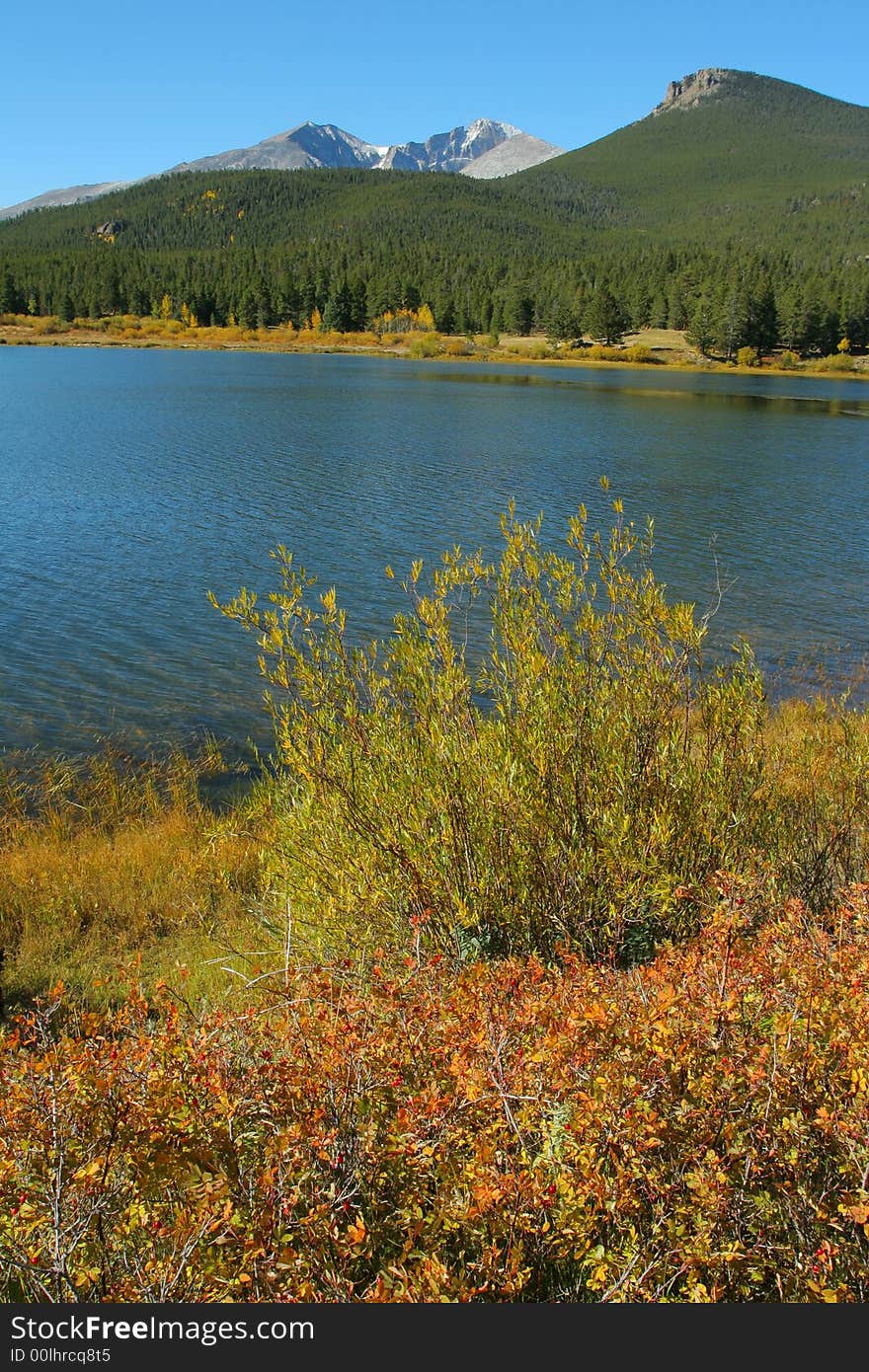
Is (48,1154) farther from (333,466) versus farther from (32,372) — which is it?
(32,372)

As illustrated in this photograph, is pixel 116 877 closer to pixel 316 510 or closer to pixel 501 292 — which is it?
pixel 316 510

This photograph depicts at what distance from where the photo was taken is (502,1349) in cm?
238

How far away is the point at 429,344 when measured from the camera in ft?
401

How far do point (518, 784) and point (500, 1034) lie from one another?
2.77m

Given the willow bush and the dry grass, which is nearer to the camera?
the willow bush

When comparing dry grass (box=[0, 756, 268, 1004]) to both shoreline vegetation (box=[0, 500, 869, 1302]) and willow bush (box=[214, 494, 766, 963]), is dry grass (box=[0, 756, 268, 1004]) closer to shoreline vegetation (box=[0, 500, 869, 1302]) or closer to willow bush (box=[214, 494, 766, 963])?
shoreline vegetation (box=[0, 500, 869, 1302])

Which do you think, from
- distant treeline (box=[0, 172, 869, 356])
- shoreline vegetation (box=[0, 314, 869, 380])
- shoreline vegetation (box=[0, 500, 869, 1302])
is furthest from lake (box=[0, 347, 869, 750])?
distant treeline (box=[0, 172, 869, 356])

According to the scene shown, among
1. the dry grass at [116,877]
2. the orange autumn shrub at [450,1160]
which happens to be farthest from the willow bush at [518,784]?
the orange autumn shrub at [450,1160]

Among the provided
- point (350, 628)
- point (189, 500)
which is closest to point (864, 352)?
point (189, 500)

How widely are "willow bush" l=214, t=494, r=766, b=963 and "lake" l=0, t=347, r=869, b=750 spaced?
8712 mm

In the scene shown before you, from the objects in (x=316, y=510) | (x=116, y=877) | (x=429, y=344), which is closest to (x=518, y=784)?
(x=116, y=877)

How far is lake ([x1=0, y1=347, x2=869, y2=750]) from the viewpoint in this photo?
58.2 feet

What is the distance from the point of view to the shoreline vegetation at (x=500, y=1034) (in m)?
2.94

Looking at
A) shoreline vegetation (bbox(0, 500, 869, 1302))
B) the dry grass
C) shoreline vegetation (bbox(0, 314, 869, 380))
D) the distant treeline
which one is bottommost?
the dry grass
